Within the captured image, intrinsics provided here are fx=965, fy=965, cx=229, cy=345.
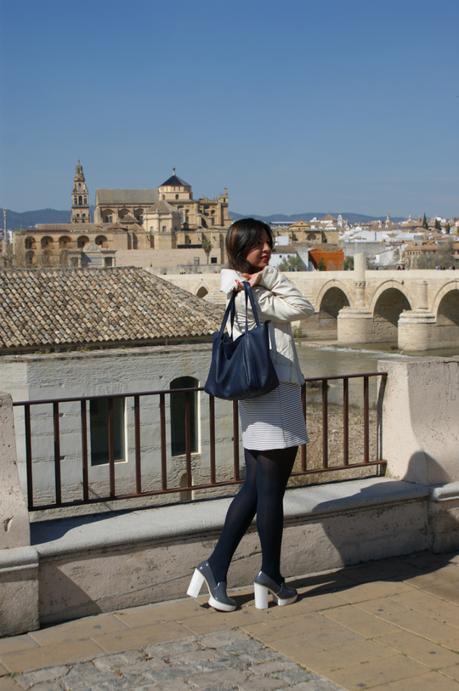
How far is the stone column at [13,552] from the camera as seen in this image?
3.68 metres

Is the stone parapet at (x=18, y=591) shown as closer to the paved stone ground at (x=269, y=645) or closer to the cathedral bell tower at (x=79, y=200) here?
the paved stone ground at (x=269, y=645)

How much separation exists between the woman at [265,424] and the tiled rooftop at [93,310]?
13.1 metres

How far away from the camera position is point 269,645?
3.51 meters

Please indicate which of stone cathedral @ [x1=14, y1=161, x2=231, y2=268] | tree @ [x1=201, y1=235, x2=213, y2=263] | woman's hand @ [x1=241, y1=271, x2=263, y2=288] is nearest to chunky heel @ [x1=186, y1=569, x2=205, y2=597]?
woman's hand @ [x1=241, y1=271, x2=263, y2=288]

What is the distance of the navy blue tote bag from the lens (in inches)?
143

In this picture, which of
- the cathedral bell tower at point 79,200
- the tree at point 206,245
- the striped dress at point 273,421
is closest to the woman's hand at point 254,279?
the striped dress at point 273,421

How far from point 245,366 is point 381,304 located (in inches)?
2133

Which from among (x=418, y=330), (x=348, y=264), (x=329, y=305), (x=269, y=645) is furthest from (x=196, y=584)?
(x=348, y=264)

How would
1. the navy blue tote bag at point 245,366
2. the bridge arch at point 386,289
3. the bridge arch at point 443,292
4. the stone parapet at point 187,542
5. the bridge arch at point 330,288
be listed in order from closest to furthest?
→ the navy blue tote bag at point 245,366 < the stone parapet at point 187,542 < the bridge arch at point 443,292 < the bridge arch at point 386,289 < the bridge arch at point 330,288

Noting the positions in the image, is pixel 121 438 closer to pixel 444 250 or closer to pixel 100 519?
pixel 100 519

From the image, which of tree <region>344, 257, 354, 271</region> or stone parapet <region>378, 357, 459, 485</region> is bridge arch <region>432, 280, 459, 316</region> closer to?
stone parapet <region>378, 357, 459, 485</region>

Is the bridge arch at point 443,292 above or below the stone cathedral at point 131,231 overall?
below

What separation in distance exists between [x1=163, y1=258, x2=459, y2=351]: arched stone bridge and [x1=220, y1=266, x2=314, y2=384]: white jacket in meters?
47.4

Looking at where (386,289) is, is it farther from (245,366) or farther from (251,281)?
(245,366)
